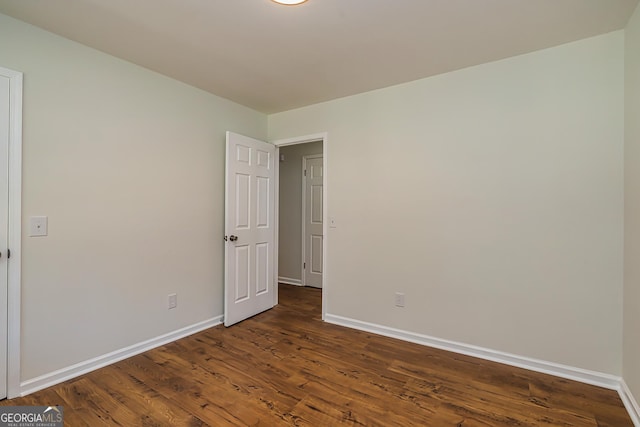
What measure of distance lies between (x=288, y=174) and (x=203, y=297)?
8.51ft

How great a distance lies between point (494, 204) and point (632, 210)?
76 cm

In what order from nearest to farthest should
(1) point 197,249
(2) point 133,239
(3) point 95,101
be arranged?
(3) point 95,101
(2) point 133,239
(1) point 197,249

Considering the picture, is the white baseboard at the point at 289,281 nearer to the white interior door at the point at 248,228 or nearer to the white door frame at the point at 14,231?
the white interior door at the point at 248,228

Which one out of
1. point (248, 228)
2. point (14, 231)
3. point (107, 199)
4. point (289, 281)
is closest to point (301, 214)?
point (289, 281)

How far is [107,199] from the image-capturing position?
229 centimetres

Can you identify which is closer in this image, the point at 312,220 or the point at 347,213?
the point at 347,213

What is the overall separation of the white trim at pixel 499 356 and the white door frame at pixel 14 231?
2.49m

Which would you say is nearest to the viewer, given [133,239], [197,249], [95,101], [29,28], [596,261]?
[29,28]

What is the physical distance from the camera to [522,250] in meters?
2.28

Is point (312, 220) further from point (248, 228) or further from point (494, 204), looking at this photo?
point (494, 204)

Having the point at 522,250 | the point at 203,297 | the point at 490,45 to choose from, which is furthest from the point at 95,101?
the point at 522,250

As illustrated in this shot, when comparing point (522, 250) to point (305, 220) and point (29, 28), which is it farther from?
point (29, 28)

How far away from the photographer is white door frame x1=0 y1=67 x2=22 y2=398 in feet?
6.03

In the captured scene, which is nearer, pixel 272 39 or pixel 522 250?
pixel 272 39
